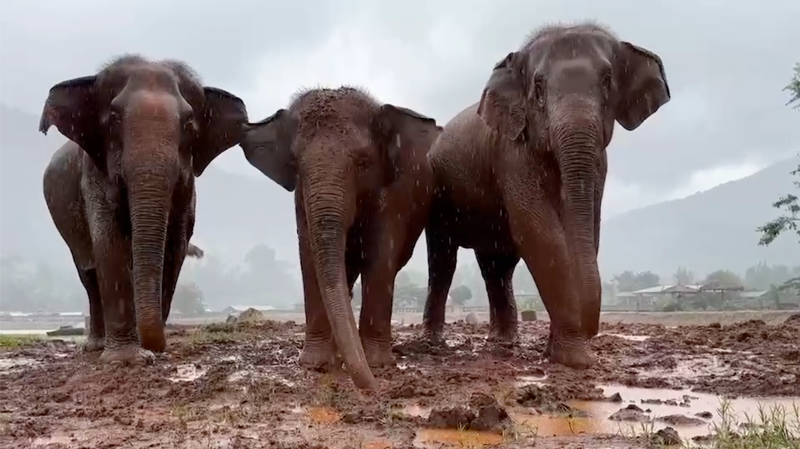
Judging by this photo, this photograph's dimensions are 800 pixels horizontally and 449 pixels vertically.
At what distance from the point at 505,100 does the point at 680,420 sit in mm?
4614

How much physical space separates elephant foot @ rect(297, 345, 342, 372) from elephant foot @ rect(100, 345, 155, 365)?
154 centimetres

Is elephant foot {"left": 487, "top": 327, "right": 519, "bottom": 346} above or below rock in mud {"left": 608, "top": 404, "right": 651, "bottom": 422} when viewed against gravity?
above

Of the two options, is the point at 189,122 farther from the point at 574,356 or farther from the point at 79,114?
the point at 574,356

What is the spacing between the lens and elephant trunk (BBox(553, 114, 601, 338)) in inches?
286

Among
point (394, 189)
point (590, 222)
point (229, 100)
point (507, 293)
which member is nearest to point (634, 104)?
point (590, 222)

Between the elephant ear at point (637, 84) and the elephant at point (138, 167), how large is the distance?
4235 mm

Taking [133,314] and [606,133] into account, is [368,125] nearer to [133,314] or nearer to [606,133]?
[606,133]

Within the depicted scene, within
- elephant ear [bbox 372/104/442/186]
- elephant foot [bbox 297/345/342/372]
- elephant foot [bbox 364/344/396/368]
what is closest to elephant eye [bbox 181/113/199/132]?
elephant ear [bbox 372/104/442/186]

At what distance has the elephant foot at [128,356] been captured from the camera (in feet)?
27.2

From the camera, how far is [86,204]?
367 inches

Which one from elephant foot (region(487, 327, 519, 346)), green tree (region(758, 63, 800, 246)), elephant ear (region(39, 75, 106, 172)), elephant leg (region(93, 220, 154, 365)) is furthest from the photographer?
green tree (region(758, 63, 800, 246))

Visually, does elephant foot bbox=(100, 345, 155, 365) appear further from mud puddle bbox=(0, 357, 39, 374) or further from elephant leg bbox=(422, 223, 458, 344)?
elephant leg bbox=(422, 223, 458, 344)

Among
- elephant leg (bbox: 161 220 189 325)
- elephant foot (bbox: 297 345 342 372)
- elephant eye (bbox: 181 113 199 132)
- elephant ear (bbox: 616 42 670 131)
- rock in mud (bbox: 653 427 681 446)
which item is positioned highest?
elephant ear (bbox: 616 42 670 131)

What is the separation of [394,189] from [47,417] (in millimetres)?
3883
